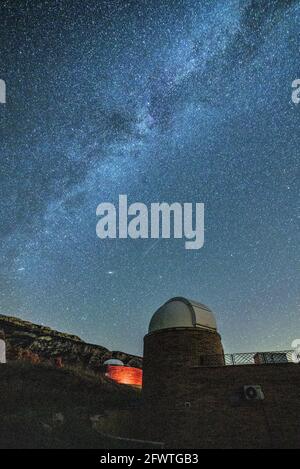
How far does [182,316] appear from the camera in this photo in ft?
54.6

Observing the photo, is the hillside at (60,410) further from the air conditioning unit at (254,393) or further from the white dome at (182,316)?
the air conditioning unit at (254,393)

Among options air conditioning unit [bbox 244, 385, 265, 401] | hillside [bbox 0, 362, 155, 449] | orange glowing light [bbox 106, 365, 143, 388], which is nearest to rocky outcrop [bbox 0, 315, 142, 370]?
orange glowing light [bbox 106, 365, 143, 388]

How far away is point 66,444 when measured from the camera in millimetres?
12344

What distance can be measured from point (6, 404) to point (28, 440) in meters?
5.08

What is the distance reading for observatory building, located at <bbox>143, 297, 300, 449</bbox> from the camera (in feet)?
43.5

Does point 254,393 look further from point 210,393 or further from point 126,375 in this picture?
point 126,375

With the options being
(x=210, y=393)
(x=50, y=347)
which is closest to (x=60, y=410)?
(x=210, y=393)

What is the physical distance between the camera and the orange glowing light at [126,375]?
33.5 meters

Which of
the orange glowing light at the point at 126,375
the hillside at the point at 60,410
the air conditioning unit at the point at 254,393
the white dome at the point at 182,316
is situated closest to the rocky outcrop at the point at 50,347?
the orange glowing light at the point at 126,375

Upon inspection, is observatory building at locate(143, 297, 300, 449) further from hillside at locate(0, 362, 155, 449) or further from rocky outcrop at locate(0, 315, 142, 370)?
rocky outcrop at locate(0, 315, 142, 370)

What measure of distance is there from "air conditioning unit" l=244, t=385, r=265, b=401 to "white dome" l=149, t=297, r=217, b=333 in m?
3.54

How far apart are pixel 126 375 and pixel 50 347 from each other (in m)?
8.43

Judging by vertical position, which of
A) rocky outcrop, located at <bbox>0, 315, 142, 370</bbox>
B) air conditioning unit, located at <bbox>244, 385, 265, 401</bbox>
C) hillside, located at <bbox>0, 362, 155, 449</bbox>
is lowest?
hillside, located at <bbox>0, 362, 155, 449</bbox>
